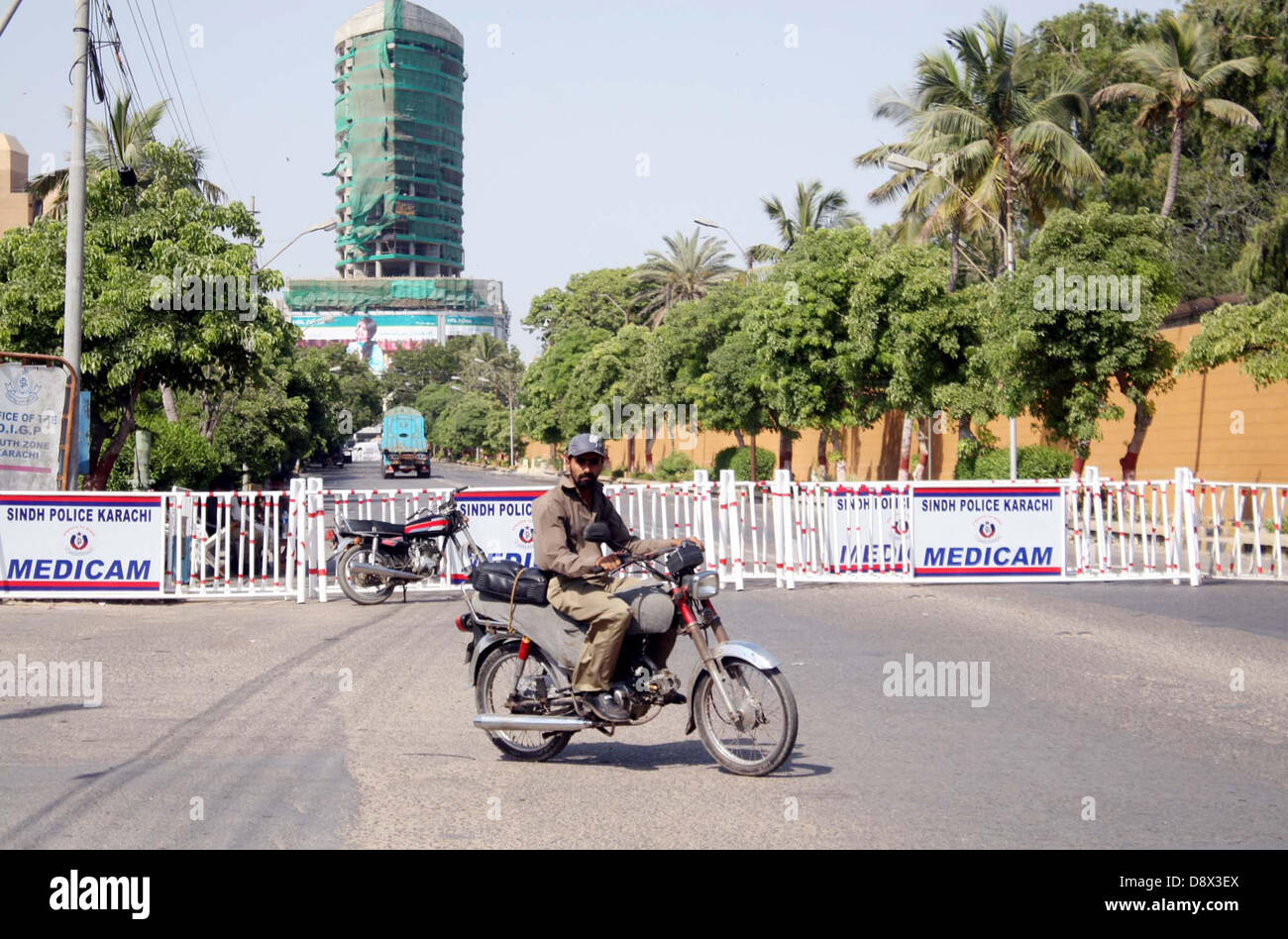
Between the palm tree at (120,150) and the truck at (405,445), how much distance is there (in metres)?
42.0

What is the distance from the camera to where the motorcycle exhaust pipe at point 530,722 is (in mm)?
7145

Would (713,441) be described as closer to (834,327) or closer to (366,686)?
(834,327)

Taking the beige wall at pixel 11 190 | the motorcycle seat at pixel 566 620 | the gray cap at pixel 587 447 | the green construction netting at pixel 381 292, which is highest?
the green construction netting at pixel 381 292

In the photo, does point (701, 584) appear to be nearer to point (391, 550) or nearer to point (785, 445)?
point (391, 550)

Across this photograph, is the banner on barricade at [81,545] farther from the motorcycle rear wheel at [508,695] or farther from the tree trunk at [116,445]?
the motorcycle rear wheel at [508,695]

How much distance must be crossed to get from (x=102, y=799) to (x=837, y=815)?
3.52 metres

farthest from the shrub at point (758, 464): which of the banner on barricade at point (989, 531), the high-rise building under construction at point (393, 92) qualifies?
the high-rise building under construction at point (393, 92)

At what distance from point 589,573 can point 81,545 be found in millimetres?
10845

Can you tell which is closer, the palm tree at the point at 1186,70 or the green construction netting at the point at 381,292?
the palm tree at the point at 1186,70

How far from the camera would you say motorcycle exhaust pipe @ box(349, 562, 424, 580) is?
16.1 m

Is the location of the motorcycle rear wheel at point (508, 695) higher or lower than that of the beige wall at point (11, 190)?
lower

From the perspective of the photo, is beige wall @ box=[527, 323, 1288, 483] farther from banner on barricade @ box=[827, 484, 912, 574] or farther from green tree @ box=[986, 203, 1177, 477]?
banner on barricade @ box=[827, 484, 912, 574]

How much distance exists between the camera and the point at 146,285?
2067 centimetres
